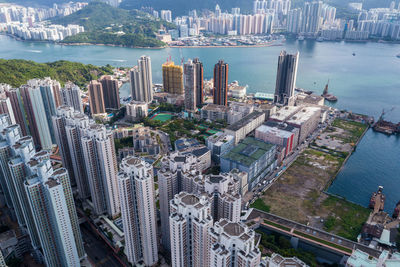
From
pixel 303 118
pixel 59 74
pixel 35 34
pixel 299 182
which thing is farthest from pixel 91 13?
pixel 299 182

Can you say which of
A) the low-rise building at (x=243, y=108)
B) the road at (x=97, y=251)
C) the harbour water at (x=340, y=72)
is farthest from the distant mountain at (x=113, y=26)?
the road at (x=97, y=251)

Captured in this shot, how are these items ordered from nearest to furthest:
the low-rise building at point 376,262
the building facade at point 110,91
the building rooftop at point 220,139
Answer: the low-rise building at point 376,262 < the building rooftop at point 220,139 < the building facade at point 110,91

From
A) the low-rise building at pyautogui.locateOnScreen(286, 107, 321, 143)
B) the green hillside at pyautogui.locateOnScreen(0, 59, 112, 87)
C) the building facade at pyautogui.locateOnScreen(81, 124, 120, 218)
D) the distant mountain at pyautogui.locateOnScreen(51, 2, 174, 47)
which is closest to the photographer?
the building facade at pyautogui.locateOnScreen(81, 124, 120, 218)

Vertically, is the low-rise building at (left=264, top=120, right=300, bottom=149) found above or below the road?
above

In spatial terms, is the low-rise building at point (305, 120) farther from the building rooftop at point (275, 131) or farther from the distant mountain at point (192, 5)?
the distant mountain at point (192, 5)

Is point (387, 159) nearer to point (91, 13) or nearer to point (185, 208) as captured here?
point (185, 208)

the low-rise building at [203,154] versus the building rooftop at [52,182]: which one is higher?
the building rooftop at [52,182]

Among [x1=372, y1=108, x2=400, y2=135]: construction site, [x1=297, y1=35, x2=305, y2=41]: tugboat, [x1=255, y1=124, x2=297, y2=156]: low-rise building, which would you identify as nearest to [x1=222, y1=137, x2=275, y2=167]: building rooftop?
[x1=255, y1=124, x2=297, y2=156]: low-rise building

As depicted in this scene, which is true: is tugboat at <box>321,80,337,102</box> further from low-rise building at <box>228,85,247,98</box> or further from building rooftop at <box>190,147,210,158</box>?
building rooftop at <box>190,147,210,158</box>
